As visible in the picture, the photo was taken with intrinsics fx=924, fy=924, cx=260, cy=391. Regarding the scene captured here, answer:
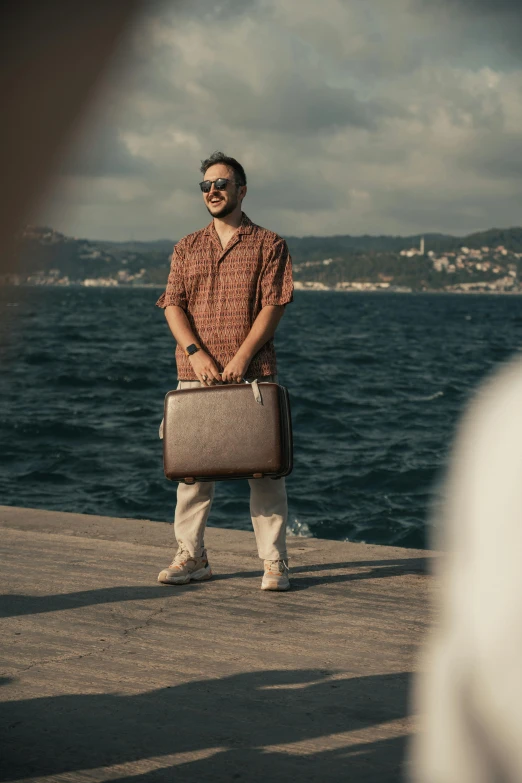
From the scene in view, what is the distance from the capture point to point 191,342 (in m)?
4.02

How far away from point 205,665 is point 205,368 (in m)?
1.45

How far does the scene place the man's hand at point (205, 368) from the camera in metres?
3.95

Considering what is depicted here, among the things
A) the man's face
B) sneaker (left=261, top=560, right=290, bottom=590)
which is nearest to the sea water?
the man's face

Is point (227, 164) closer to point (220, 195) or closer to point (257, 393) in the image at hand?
point (220, 195)

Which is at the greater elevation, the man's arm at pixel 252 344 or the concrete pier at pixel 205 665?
the man's arm at pixel 252 344

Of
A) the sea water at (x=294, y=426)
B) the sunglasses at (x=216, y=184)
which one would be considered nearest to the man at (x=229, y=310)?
the sunglasses at (x=216, y=184)

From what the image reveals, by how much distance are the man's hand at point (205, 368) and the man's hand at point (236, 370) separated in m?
0.05

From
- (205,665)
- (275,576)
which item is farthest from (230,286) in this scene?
(205,665)

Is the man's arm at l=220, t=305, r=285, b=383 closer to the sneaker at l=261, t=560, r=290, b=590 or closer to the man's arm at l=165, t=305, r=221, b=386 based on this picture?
the man's arm at l=165, t=305, r=221, b=386

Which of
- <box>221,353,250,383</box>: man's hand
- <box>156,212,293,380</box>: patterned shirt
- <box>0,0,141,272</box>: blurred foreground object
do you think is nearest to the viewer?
<box>0,0,141,272</box>: blurred foreground object

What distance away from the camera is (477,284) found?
485ft

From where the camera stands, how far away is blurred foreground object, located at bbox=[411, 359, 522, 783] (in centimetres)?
203

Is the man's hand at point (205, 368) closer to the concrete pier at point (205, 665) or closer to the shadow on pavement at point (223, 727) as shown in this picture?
the concrete pier at point (205, 665)

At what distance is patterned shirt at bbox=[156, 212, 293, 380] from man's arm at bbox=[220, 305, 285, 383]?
0.20 feet
